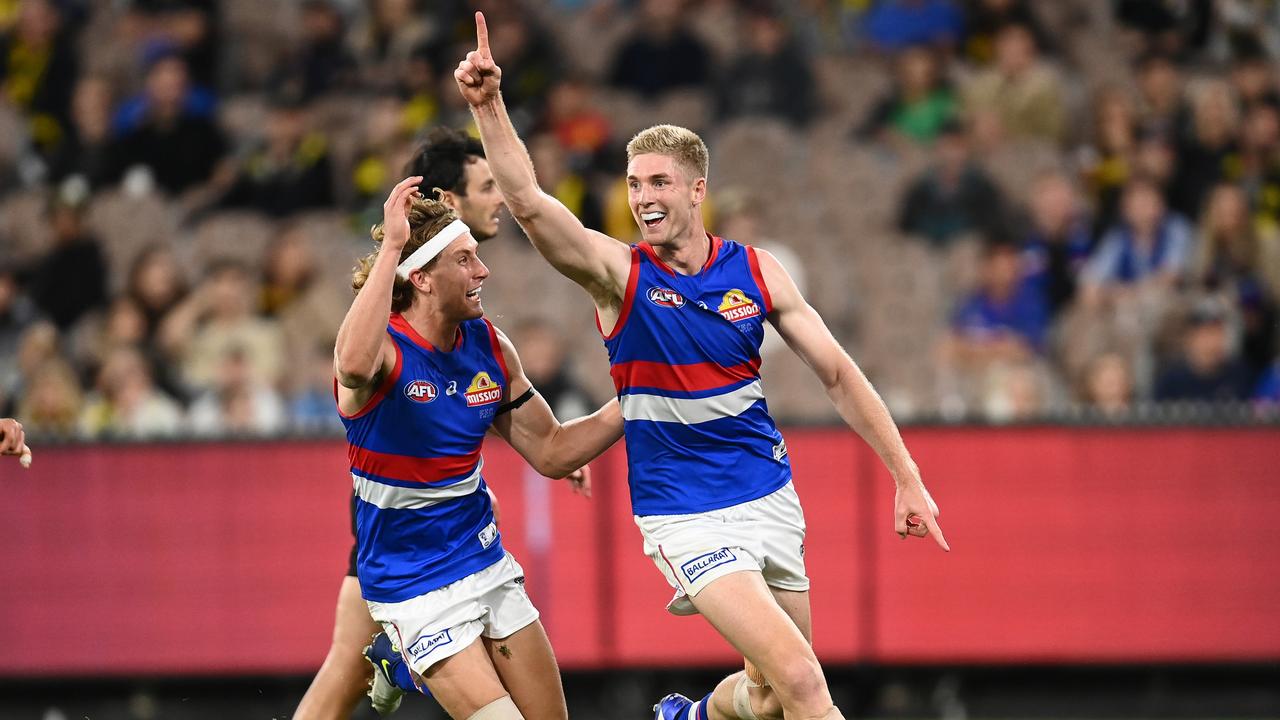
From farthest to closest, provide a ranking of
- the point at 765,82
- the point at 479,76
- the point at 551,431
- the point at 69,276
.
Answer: the point at 765,82
the point at 69,276
the point at 551,431
the point at 479,76

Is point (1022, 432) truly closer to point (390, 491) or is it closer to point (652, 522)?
point (652, 522)

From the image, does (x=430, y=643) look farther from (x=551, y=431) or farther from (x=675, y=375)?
(x=675, y=375)

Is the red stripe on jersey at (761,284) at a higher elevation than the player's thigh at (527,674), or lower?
higher

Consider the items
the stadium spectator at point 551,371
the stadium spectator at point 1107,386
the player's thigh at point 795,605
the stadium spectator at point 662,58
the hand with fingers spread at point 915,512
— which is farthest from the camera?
the stadium spectator at point 662,58

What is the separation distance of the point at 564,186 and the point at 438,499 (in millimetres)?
6247

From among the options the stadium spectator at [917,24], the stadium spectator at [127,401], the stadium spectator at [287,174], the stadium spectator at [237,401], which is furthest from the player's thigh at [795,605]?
the stadium spectator at [917,24]

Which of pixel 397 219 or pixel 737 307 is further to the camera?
pixel 737 307

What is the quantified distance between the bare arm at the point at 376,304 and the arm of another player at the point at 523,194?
0.32 m

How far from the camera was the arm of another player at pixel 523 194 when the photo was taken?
5.61 m

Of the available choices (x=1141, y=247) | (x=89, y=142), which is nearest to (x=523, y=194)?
(x=1141, y=247)

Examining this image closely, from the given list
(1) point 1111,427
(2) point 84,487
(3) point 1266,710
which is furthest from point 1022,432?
(2) point 84,487

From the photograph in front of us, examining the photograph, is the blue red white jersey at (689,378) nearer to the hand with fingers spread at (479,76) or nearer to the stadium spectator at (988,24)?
the hand with fingers spread at (479,76)

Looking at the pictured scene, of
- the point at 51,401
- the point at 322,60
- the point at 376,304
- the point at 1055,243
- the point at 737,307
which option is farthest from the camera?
the point at 322,60

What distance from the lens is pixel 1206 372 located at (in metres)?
10.1
